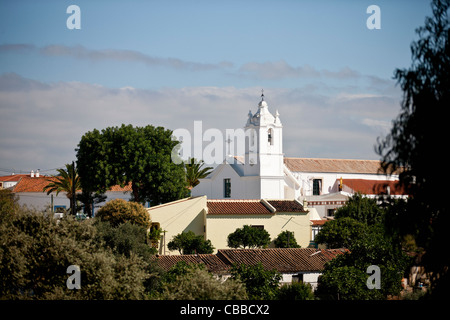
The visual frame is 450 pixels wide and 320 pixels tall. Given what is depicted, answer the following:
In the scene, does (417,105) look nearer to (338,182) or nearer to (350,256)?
(350,256)

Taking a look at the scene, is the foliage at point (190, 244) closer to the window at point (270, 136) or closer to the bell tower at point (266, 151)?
the bell tower at point (266, 151)

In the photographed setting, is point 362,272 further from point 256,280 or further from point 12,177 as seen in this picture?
point 12,177

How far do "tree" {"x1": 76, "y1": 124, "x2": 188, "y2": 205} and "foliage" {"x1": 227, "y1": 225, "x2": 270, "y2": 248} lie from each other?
10.3 m

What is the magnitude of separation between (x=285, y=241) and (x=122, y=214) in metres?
11.2

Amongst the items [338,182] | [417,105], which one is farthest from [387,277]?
[338,182]

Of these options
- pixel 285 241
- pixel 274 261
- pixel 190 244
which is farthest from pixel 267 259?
pixel 285 241

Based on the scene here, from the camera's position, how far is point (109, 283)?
17.8 metres

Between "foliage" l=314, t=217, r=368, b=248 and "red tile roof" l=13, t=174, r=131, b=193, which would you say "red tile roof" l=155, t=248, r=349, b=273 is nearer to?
"foliage" l=314, t=217, r=368, b=248

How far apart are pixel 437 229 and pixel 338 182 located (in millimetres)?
53392

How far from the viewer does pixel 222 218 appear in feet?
140

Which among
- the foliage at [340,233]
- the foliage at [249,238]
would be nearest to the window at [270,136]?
the foliage at [249,238]

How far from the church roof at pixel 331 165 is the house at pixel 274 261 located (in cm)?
2983
